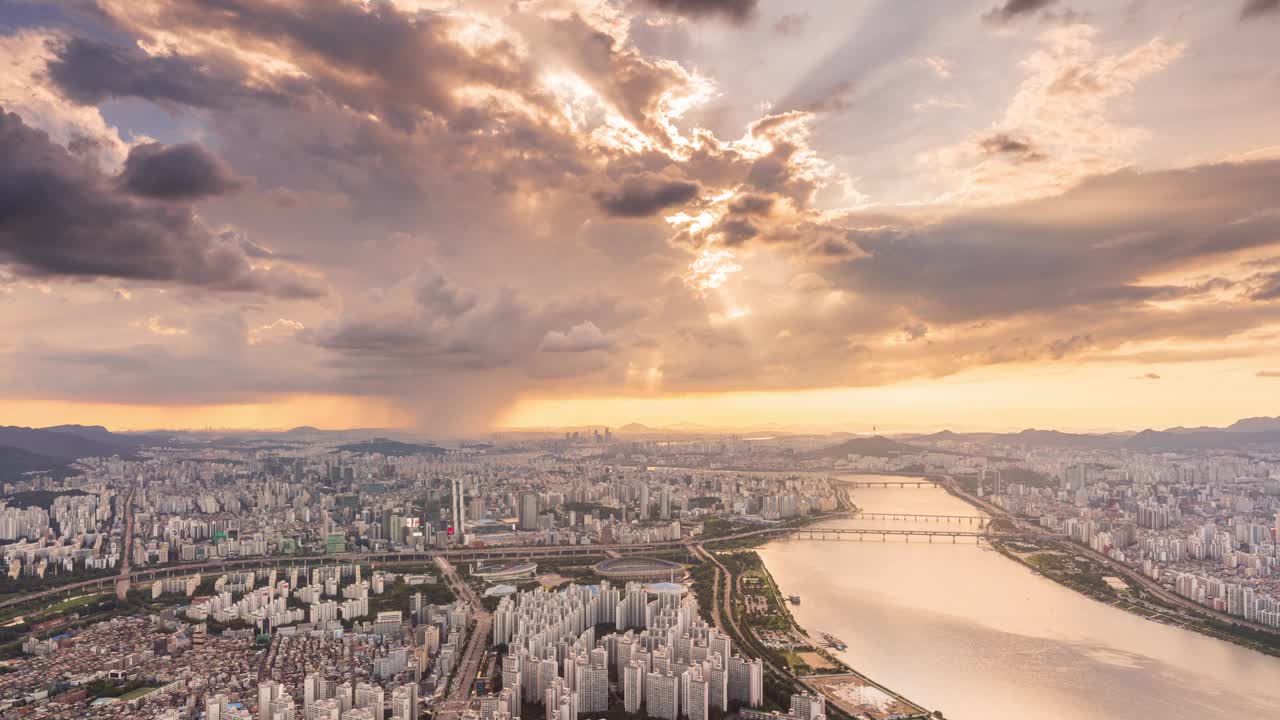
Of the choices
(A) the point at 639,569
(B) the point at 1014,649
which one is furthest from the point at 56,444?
(B) the point at 1014,649

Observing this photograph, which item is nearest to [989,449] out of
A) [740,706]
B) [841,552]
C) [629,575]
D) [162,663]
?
[841,552]

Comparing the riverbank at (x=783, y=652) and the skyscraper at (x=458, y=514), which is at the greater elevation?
the skyscraper at (x=458, y=514)

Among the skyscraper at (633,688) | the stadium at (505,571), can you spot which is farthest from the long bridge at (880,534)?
the skyscraper at (633,688)

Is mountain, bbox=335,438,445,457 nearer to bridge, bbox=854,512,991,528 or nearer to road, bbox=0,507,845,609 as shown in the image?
road, bbox=0,507,845,609

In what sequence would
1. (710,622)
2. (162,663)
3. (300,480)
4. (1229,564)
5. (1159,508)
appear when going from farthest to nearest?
(300,480)
(1159,508)
(1229,564)
(710,622)
(162,663)

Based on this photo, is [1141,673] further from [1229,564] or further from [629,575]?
[629,575]

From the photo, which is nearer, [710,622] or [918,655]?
[918,655]

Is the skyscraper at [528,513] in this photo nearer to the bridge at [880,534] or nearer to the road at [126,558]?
the bridge at [880,534]
